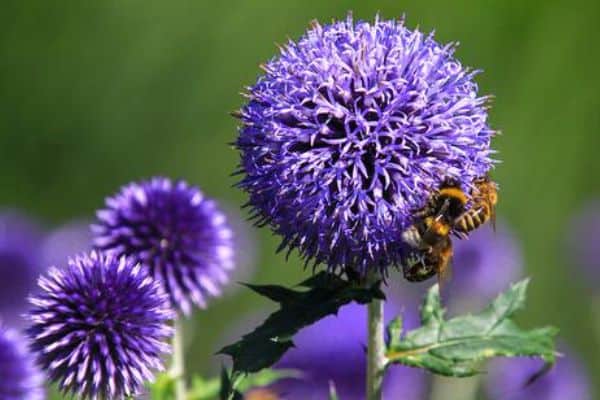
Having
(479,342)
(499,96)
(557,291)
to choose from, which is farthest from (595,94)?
(479,342)

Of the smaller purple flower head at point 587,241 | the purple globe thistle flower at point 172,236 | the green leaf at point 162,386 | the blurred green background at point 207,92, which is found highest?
the blurred green background at point 207,92

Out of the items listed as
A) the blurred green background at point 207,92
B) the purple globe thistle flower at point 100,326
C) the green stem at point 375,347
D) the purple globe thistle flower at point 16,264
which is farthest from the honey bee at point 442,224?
the blurred green background at point 207,92

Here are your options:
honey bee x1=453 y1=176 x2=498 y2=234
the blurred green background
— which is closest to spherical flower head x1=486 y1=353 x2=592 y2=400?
honey bee x1=453 y1=176 x2=498 y2=234

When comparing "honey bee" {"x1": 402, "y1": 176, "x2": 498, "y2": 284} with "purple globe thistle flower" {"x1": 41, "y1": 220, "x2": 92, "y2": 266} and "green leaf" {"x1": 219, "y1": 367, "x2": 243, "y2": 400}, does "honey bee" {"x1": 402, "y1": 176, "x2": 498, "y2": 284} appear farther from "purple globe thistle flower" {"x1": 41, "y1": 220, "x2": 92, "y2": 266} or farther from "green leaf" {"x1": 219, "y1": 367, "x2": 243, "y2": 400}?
"purple globe thistle flower" {"x1": 41, "y1": 220, "x2": 92, "y2": 266}

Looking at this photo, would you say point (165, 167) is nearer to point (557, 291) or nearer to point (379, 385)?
point (557, 291)

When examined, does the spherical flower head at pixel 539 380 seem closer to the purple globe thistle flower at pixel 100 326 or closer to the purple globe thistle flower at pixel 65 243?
the purple globe thistle flower at pixel 65 243

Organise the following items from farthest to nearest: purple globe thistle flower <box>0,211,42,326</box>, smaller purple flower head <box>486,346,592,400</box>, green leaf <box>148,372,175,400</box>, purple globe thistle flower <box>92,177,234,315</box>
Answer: purple globe thistle flower <box>0,211,42,326</box>
smaller purple flower head <box>486,346,592,400</box>
purple globe thistle flower <box>92,177,234,315</box>
green leaf <box>148,372,175,400</box>
